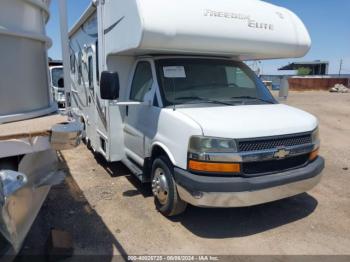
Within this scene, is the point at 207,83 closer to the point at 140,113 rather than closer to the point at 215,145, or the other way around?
the point at 140,113

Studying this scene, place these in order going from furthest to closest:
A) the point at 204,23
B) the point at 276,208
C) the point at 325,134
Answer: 1. the point at 325,134
2. the point at 276,208
3. the point at 204,23

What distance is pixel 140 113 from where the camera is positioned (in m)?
4.93

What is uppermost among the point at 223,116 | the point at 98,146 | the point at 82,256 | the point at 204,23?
the point at 204,23

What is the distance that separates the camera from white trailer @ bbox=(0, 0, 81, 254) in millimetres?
2361

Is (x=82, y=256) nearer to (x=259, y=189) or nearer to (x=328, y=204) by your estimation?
(x=259, y=189)

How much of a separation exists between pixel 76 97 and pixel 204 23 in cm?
526

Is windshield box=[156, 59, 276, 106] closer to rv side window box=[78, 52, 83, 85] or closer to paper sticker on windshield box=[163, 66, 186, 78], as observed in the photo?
paper sticker on windshield box=[163, 66, 186, 78]

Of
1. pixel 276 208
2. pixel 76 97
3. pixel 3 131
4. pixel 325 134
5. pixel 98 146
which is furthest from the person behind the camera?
pixel 325 134

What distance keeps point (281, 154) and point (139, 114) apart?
2.18 m

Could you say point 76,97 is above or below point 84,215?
above

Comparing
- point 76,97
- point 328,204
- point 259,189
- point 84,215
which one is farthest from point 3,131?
point 76,97

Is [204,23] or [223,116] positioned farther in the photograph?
[204,23]

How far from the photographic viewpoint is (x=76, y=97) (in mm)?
8516

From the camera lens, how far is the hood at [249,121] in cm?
357
